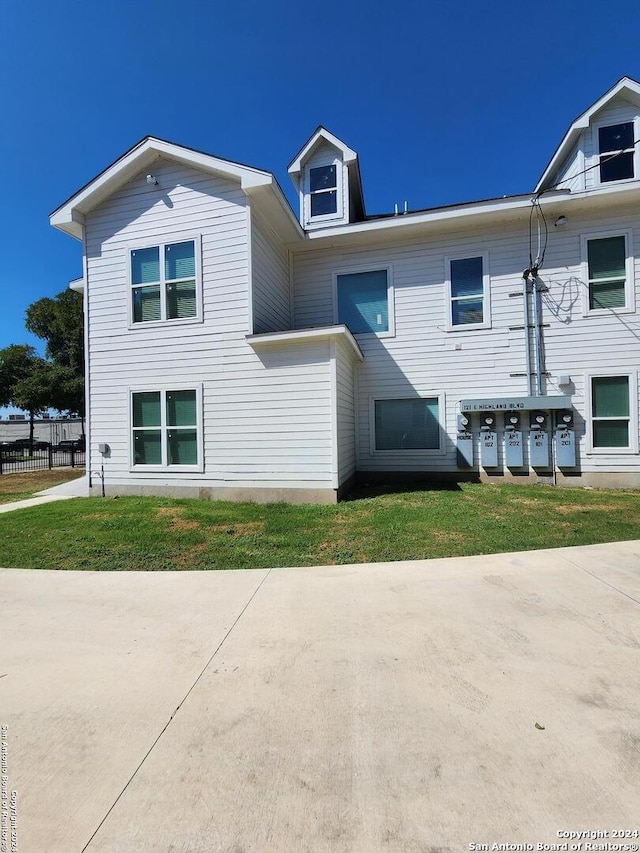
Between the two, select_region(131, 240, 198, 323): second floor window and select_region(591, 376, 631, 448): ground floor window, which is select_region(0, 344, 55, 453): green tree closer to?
select_region(131, 240, 198, 323): second floor window

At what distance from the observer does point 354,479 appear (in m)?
9.79

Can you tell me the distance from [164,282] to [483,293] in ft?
23.9

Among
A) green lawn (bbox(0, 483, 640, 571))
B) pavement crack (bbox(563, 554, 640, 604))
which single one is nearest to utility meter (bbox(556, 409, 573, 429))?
green lawn (bbox(0, 483, 640, 571))

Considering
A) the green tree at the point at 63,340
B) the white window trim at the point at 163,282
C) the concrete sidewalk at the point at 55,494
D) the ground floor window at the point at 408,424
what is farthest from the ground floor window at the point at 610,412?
the green tree at the point at 63,340

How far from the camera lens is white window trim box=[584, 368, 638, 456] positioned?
8.85 m

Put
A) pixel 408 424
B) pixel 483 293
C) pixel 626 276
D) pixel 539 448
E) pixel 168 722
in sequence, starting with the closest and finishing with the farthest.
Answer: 1. pixel 168 722
2. pixel 626 276
3. pixel 539 448
4. pixel 483 293
5. pixel 408 424

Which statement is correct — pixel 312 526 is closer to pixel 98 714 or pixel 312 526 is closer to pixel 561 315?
pixel 98 714

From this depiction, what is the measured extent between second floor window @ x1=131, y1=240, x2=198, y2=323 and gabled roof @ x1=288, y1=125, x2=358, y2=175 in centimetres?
452

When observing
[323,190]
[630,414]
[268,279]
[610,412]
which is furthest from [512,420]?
[323,190]

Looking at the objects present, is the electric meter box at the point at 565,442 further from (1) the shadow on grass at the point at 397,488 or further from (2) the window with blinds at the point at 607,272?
(2) the window with blinds at the point at 607,272

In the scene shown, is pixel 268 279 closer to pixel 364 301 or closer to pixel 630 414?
pixel 364 301

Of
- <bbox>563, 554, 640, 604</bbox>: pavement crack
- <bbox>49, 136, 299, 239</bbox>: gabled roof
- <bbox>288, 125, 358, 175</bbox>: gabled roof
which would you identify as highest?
<bbox>288, 125, 358, 175</bbox>: gabled roof

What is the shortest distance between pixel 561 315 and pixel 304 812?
10.2 m

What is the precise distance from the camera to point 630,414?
29.2 ft
